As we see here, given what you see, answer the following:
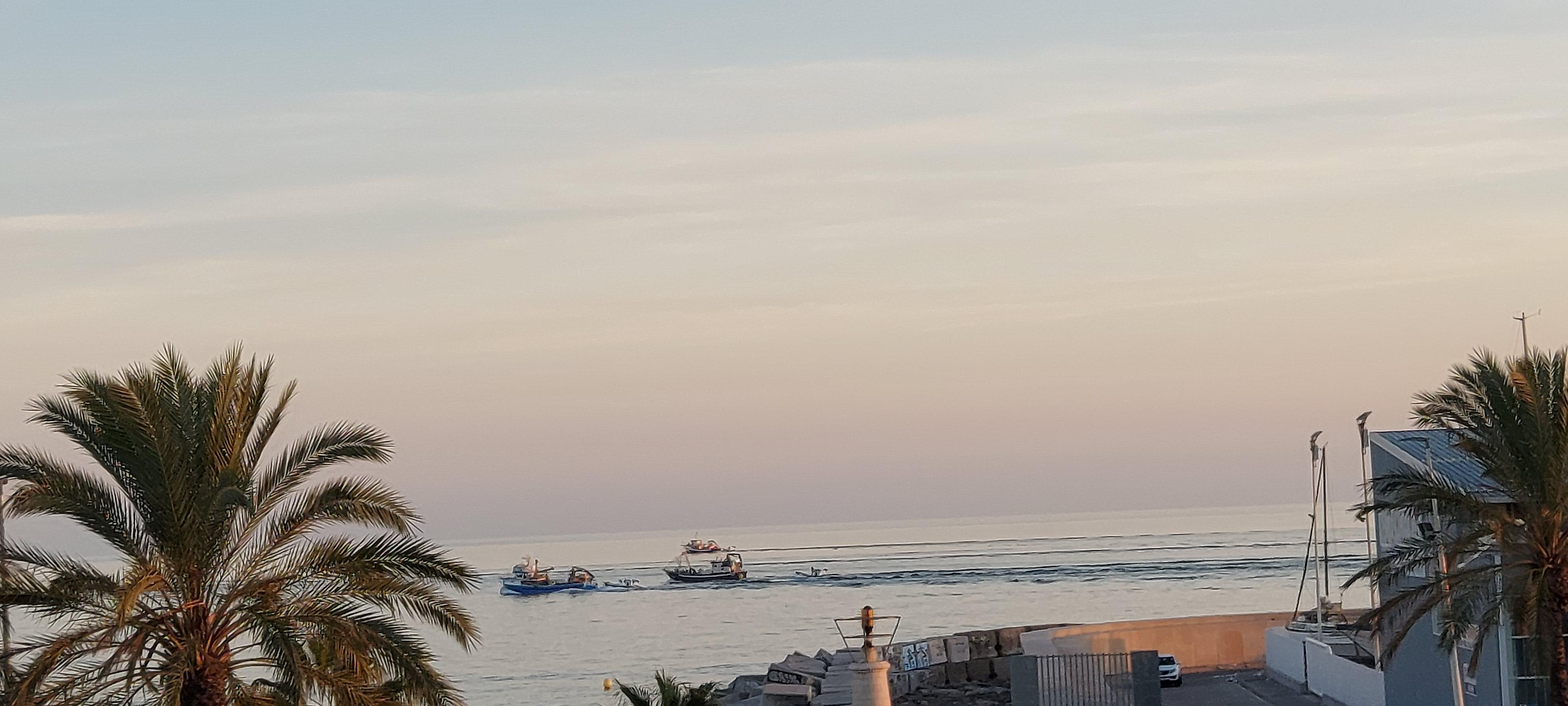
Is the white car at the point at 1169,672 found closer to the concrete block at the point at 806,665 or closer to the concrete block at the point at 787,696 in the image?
the concrete block at the point at 787,696

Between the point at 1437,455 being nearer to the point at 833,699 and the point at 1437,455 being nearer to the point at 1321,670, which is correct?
the point at 1321,670

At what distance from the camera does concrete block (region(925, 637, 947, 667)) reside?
54.0 metres

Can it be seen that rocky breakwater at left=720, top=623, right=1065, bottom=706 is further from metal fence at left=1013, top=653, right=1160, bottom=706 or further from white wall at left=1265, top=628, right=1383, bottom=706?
metal fence at left=1013, top=653, right=1160, bottom=706

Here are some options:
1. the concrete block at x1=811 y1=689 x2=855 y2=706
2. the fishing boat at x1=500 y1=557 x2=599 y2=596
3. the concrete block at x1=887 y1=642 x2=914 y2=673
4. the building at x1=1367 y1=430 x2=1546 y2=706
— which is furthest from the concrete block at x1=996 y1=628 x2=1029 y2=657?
the fishing boat at x1=500 y1=557 x2=599 y2=596

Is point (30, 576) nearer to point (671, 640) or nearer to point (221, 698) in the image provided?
point (221, 698)

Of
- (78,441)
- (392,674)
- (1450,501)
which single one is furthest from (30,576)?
(1450,501)

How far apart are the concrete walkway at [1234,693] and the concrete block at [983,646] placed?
28.8 feet

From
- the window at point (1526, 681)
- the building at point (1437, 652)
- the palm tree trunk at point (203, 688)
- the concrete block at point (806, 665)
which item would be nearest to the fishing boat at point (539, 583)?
the concrete block at point (806, 665)

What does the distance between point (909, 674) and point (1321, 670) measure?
572 inches

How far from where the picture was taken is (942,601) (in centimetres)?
Answer: 12694

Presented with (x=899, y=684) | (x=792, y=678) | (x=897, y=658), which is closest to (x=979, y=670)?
(x=897, y=658)

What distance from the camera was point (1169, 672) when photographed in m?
44.7

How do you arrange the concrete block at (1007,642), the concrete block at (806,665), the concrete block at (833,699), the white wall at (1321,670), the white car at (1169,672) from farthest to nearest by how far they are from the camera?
the concrete block at (1007,642) < the concrete block at (806,665) < the concrete block at (833,699) < the white car at (1169,672) < the white wall at (1321,670)

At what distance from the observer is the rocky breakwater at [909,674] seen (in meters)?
48.9
